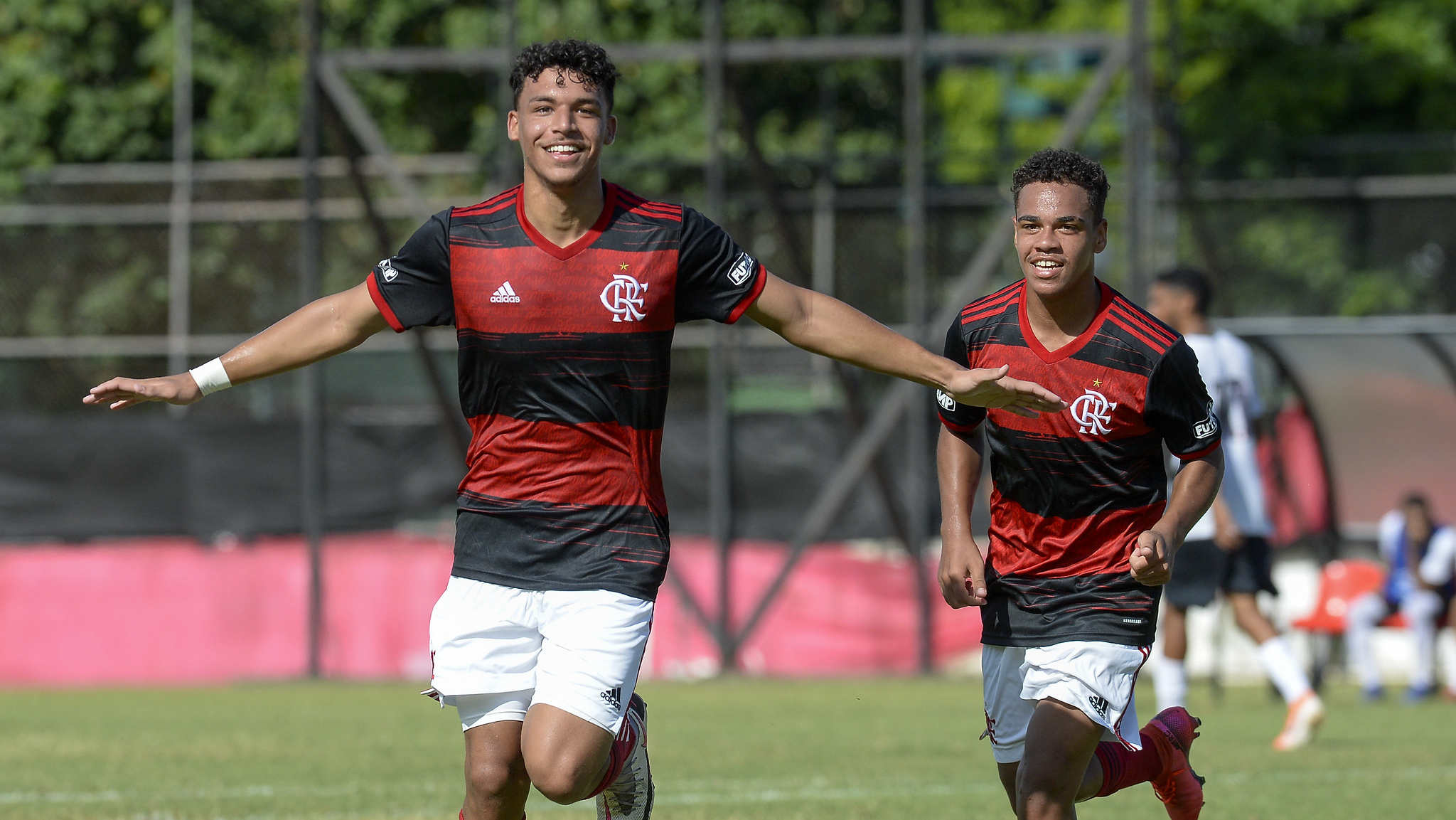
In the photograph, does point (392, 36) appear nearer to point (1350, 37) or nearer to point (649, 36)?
point (649, 36)

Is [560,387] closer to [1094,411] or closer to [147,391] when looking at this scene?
[147,391]

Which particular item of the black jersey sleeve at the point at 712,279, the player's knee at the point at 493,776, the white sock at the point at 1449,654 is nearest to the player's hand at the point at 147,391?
the player's knee at the point at 493,776

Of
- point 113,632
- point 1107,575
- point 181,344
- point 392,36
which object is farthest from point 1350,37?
point 1107,575

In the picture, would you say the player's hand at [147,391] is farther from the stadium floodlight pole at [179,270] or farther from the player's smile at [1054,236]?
the stadium floodlight pole at [179,270]

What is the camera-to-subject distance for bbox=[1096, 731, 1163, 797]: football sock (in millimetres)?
5297

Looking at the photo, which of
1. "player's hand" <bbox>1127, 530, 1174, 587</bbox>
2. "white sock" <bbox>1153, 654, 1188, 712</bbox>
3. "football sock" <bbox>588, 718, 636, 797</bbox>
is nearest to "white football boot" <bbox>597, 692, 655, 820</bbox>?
"football sock" <bbox>588, 718, 636, 797</bbox>

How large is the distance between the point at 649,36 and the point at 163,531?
366 inches

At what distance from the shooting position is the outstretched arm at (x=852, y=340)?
191 inches

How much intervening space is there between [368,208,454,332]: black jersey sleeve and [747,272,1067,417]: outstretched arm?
0.84 m

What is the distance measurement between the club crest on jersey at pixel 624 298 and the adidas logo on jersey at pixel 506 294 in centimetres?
23

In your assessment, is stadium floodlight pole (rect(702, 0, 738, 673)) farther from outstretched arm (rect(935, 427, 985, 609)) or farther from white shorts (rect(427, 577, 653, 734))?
white shorts (rect(427, 577, 653, 734))

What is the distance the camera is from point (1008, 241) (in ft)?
50.5

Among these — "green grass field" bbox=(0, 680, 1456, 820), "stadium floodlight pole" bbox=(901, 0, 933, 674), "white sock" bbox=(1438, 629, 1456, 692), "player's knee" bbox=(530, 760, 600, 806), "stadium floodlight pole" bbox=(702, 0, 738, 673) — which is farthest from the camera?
"stadium floodlight pole" bbox=(702, 0, 738, 673)

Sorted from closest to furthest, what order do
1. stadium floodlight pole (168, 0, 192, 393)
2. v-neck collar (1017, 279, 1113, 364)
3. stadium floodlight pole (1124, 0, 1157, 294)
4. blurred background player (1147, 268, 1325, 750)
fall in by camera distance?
v-neck collar (1017, 279, 1113, 364)
blurred background player (1147, 268, 1325, 750)
stadium floodlight pole (1124, 0, 1157, 294)
stadium floodlight pole (168, 0, 192, 393)
